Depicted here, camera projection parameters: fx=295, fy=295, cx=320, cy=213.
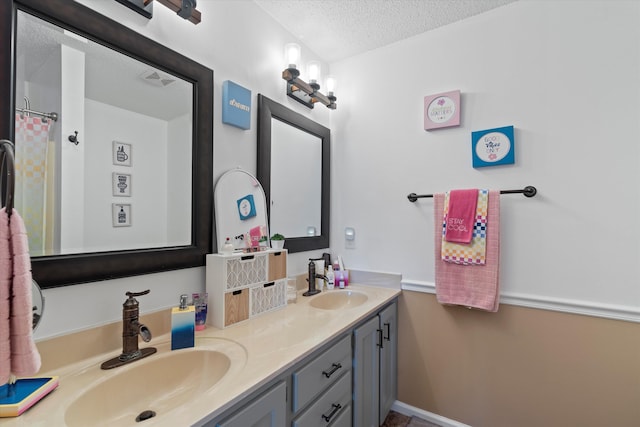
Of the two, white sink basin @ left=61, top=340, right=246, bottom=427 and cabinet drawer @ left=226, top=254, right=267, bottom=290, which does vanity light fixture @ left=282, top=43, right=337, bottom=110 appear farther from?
white sink basin @ left=61, top=340, right=246, bottom=427

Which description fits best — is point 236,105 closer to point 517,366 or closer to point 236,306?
point 236,306

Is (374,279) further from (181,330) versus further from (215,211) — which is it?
(181,330)

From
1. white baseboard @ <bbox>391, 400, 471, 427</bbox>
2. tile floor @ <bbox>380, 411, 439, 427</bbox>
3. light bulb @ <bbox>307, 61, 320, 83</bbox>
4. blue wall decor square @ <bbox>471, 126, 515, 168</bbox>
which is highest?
light bulb @ <bbox>307, 61, 320, 83</bbox>

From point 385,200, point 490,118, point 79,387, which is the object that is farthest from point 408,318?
point 79,387

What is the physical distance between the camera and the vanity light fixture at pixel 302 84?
5.72 ft

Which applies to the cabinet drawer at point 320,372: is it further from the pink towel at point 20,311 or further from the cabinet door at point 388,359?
the pink towel at point 20,311

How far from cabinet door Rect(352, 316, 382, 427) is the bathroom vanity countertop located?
9 cm

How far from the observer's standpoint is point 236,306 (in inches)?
51.8

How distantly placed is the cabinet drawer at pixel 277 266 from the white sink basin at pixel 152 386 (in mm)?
434

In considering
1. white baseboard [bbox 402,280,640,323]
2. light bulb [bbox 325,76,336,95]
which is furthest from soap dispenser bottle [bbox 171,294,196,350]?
light bulb [bbox 325,76,336,95]

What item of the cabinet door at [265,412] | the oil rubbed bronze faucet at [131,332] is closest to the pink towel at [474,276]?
the cabinet door at [265,412]

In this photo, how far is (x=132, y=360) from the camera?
0.98m

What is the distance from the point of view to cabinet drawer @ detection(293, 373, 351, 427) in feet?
3.54

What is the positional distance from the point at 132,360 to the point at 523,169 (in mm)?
1993
